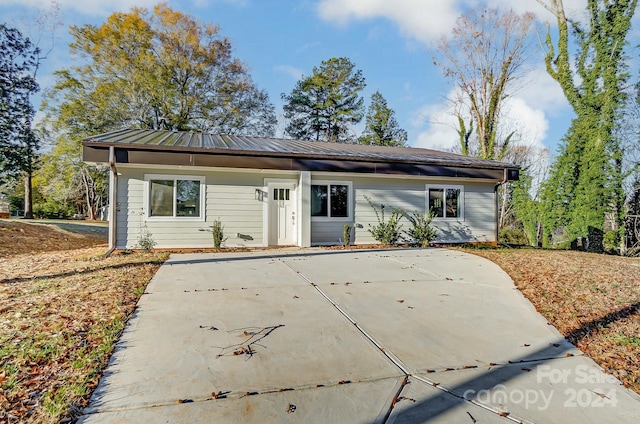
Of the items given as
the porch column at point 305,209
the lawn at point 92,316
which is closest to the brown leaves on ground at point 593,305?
the lawn at point 92,316

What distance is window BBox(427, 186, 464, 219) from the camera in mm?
11997

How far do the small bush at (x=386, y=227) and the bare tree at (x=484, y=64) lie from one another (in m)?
12.8

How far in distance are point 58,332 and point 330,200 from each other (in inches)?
327

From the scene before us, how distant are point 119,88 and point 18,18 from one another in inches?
194

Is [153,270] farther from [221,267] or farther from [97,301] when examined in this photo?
[97,301]

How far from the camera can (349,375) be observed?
2.69m

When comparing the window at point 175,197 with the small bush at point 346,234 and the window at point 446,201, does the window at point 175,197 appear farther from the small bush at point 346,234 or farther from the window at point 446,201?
the window at point 446,201

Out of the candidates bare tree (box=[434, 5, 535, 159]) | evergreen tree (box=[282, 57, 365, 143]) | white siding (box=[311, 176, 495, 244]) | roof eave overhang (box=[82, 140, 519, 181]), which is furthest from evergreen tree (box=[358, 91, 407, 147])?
roof eave overhang (box=[82, 140, 519, 181])

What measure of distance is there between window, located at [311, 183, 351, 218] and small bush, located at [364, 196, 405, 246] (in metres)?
0.73

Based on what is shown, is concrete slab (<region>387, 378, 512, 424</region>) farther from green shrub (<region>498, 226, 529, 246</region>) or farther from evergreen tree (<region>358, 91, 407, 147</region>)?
evergreen tree (<region>358, 91, 407, 147</region>)

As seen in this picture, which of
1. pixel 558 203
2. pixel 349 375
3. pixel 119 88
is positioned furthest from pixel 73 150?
pixel 558 203

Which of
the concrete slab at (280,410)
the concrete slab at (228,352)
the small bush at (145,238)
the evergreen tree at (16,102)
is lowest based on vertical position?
the concrete slab at (280,410)

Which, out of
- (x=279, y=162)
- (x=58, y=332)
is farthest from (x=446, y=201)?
(x=58, y=332)

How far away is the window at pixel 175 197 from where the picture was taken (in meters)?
9.66
